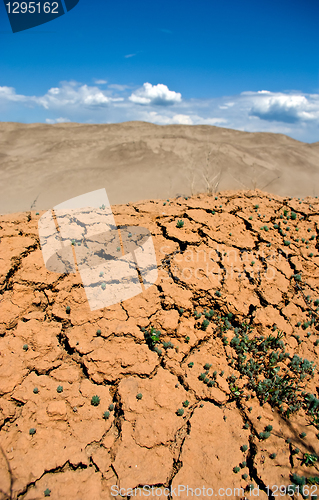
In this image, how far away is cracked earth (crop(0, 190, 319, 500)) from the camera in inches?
94.0

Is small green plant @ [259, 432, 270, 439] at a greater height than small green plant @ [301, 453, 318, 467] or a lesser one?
greater

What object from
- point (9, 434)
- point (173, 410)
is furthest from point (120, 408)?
point (9, 434)

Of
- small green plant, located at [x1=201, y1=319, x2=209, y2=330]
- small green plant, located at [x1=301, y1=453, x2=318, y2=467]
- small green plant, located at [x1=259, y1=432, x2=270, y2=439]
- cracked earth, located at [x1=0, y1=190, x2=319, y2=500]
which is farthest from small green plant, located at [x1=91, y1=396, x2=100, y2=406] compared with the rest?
small green plant, located at [x1=301, y1=453, x2=318, y2=467]

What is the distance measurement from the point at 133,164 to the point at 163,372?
18.2m

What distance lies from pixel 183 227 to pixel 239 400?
7.92 ft

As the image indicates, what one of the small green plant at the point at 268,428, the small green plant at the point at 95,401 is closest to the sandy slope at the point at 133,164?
the small green plant at the point at 268,428

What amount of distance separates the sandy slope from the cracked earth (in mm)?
9078

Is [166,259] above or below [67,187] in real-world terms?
above

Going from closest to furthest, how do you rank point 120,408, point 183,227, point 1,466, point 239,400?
1. point 1,466
2. point 120,408
3. point 239,400
4. point 183,227

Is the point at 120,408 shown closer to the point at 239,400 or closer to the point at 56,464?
the point at 56,464

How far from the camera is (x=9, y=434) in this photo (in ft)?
8.15

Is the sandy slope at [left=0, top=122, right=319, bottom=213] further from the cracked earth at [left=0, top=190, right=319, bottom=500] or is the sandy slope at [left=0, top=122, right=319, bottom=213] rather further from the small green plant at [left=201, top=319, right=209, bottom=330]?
the small green plant at [left=201, top=319, right=209, bottom=330]

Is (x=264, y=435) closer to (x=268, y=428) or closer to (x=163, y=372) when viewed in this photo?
(x=268, y=428)

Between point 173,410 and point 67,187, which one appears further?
point 67,187
